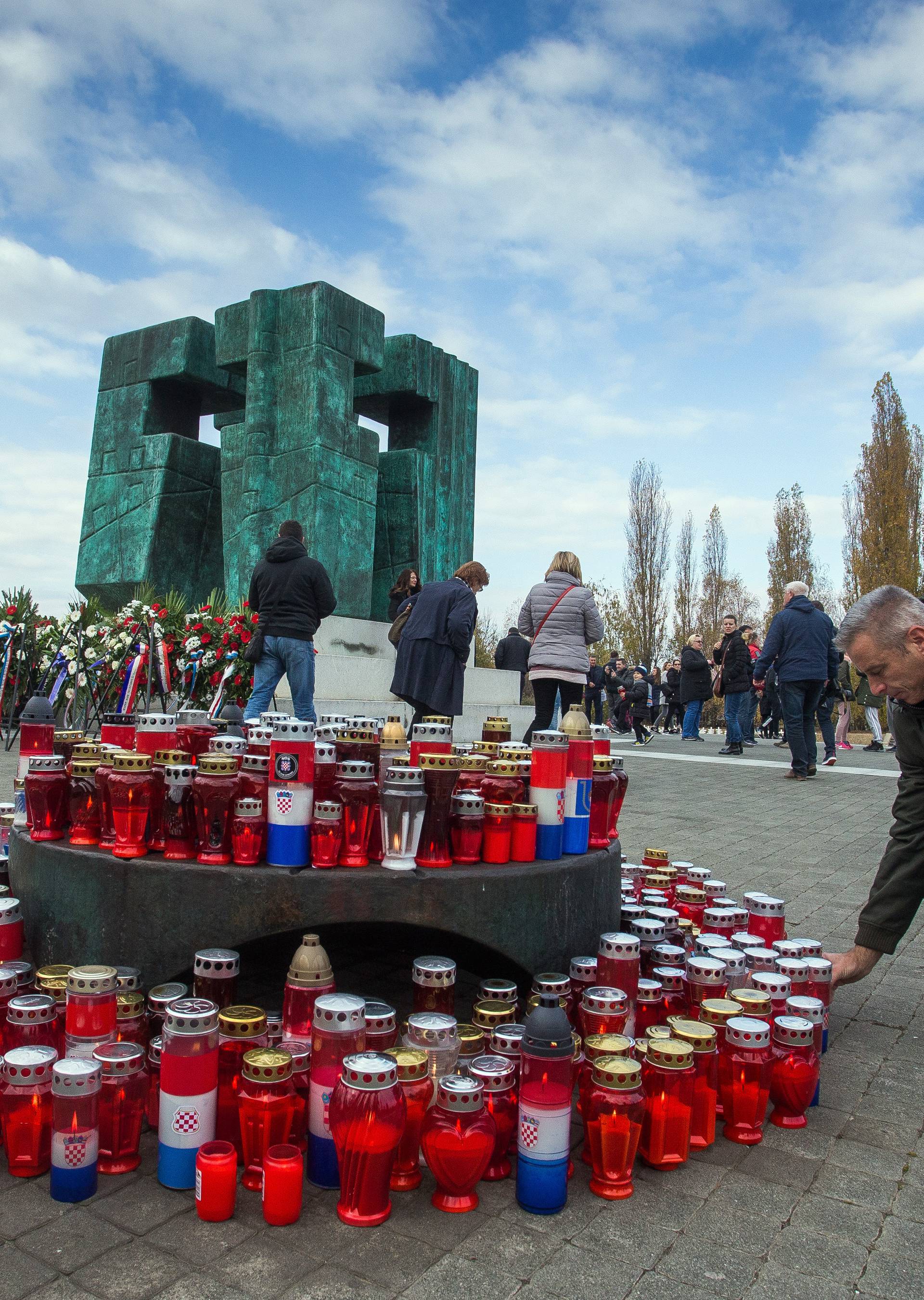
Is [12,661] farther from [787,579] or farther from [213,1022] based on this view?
[787,579]

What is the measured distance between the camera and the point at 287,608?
7219 millimetres

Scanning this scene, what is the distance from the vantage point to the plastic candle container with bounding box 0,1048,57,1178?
7.04 ft

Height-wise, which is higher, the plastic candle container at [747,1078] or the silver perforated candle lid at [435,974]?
the silver perforated candle lid at [435,974]

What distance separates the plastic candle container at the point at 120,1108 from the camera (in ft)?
7.16

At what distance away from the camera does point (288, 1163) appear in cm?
200

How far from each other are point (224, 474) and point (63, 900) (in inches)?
432

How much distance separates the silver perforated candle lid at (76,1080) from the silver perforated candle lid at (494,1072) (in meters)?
0.87

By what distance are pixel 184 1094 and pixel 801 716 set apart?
28.8 feet

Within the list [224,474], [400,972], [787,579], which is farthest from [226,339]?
[787,579]

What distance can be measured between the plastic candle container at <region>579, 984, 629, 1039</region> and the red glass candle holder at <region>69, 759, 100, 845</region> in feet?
5.05

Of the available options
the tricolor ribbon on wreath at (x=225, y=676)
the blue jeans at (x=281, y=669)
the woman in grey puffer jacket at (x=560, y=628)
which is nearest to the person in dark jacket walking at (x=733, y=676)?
the woman in grey puffer jacket at (x=560, y=628)

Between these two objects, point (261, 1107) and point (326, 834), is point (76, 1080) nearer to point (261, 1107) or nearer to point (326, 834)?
point (261, 1107)

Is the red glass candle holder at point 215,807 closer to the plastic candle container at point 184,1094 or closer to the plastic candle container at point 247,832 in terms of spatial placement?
the plastic candle container at point 247,832

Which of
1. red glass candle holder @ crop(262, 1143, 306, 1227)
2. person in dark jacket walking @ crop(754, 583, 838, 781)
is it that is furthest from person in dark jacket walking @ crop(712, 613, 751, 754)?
red glass candle holder @ crop(262, 1143, 306, 1227)
